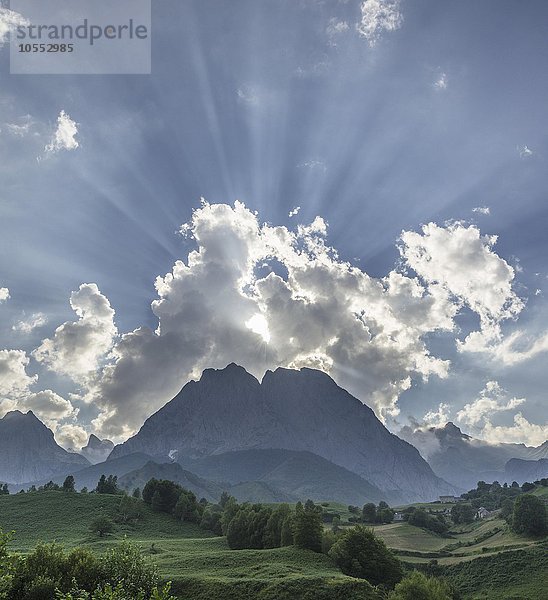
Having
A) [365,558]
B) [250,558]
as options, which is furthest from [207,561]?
[365,558]

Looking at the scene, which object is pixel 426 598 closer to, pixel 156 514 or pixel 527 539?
pixel 527 539

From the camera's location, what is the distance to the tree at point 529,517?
529 feet

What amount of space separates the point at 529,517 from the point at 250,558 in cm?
12414

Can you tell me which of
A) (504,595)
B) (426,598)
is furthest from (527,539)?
(426,598)

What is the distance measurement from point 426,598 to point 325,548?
38601mm

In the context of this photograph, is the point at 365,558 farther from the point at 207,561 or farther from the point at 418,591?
the point at 207,561

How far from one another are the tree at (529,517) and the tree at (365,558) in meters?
88.7

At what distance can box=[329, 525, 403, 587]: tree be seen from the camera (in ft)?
327

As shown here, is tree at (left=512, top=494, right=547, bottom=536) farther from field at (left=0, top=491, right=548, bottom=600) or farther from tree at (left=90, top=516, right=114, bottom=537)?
tree at (left=90, top=516, right=114, bottom=537)

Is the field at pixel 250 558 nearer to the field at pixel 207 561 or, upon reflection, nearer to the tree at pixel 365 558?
the field at pixel 207 561

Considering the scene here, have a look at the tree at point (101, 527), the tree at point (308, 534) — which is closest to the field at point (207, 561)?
the tree at point (101, 527)

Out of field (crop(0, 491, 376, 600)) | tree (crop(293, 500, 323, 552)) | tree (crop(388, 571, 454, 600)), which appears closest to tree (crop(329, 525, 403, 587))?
field (crop(0, 491, 376, 600))

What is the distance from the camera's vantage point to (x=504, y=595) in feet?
375

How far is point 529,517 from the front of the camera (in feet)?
543
